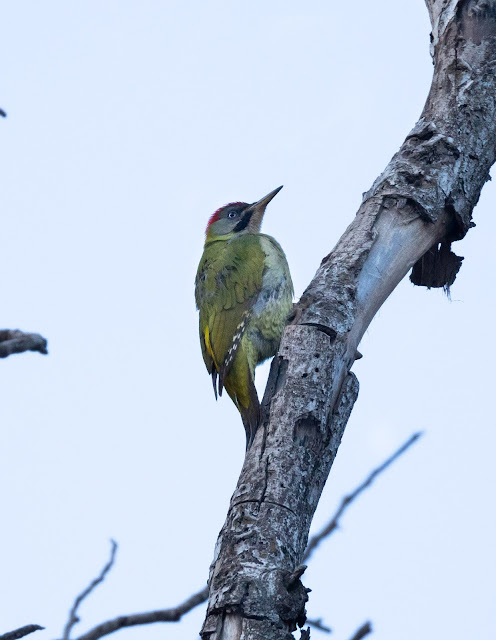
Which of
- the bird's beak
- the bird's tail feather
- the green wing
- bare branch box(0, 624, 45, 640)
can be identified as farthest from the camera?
the bird's beak

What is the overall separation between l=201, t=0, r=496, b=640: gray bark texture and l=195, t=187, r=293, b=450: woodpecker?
3.19ft

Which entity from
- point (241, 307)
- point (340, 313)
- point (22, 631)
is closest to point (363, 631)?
point (22, 631)

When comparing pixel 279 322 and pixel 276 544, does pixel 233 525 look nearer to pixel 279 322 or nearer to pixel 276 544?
pixel 276 544

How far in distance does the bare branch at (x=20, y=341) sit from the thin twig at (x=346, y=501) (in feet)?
4.52

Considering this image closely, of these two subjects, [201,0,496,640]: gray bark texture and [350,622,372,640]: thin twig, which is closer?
[350,622,372,640]: thin twig

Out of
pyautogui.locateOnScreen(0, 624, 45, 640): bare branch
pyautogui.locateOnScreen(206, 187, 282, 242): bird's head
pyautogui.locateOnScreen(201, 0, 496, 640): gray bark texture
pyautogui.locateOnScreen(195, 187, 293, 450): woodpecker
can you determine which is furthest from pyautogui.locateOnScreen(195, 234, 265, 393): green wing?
pyautogui.locateOnScreen(0, 624, 45, 640): bare branch

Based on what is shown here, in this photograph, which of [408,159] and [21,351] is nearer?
[21,351]

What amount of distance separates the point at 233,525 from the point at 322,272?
44.4 inches

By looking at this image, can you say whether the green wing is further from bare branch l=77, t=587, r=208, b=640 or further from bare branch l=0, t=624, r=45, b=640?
bare branch l=0, t=624, r=45, b=640

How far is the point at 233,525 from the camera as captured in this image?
2506 mm

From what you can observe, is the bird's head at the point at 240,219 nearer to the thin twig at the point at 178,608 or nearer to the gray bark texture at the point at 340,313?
the gray bark texture at the point at 340,313

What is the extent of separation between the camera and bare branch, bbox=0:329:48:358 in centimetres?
125

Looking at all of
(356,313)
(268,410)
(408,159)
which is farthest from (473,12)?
(268,410)

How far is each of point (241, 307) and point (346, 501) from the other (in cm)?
222
